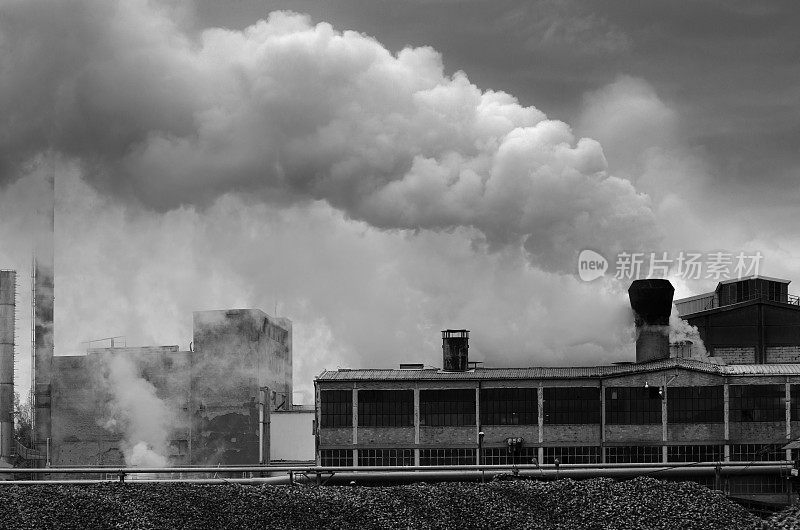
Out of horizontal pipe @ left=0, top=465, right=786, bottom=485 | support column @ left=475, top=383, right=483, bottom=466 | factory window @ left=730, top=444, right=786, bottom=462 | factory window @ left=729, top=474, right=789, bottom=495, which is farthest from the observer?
support column @ left=475, top=383, right=483, bottom=466

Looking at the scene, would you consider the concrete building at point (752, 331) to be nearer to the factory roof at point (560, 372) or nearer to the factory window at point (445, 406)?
the factory roof at point (560, 372)

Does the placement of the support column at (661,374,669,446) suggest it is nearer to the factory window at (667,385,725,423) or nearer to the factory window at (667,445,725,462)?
the factory window at (667,385,725,423)

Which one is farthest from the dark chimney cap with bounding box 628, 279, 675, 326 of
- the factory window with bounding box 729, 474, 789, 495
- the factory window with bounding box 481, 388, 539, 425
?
the factory window with bounding box 729, 474, 789, 495

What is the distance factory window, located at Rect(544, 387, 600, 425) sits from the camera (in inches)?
2100

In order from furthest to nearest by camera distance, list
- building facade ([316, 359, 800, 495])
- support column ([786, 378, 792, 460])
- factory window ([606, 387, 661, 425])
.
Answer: factory window ([606, 387, 661, 425]) → building facade ([316, 359, 800, 495]) → support column ([786, 378, 792, 460])

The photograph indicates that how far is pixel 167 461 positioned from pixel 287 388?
12187mm

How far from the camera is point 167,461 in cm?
7894

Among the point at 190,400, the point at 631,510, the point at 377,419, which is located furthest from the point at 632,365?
the point at 190,400

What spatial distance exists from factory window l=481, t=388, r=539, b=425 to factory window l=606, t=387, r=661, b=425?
3.88 meters

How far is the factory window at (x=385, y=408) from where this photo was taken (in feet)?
179

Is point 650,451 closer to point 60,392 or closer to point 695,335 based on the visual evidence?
point 695,335

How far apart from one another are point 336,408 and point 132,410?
1244 inches

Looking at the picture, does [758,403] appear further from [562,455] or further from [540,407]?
[540,407]

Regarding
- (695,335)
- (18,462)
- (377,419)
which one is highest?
(695,335)
